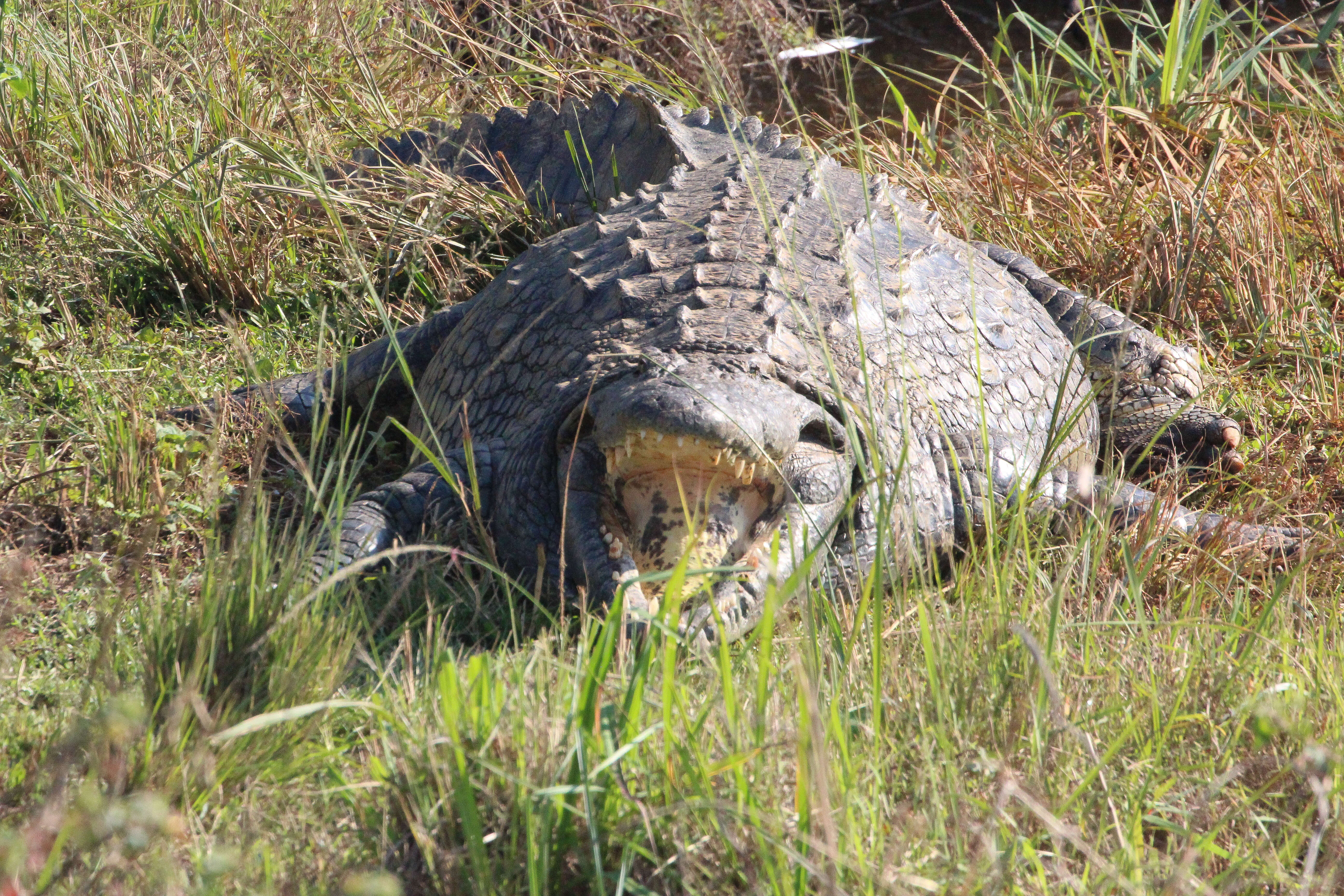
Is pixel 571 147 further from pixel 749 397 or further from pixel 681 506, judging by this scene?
pixel 681 506

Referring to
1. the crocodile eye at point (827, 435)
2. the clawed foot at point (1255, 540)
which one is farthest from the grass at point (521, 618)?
the crocodile eye at point (827, 435)

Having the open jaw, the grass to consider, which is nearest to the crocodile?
the open jaw

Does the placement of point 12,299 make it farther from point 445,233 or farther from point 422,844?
point 422,844

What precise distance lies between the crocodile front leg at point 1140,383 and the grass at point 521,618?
161 mm

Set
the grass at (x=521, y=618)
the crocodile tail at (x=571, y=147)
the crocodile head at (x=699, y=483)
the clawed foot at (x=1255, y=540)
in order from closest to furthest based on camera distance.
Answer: the grass at (x=521, y=618) → the crocodile head at (x=699, y=483) → the clawed foot at (x=1255, y=540) → the crocodile tail at (x=571, y=147)

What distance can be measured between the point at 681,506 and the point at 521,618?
42 centimetres

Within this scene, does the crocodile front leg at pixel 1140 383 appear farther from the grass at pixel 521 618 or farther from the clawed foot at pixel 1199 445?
the grass at pixel 521 618

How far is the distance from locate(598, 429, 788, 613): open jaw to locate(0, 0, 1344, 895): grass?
0.84 feet

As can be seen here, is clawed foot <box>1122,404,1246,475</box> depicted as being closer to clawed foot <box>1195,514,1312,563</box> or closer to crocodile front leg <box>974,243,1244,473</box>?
crocodile front leg <box>974,243,1244,473</box>

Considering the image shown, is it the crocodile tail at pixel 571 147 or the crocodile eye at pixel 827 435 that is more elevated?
the crocodile tail at pixel 571 147

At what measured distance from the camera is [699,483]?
248 centimetres

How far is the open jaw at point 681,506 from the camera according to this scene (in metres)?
2.41

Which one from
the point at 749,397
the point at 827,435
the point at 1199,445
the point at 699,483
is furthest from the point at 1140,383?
the point at 699,483

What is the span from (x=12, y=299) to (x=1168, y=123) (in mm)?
4499
